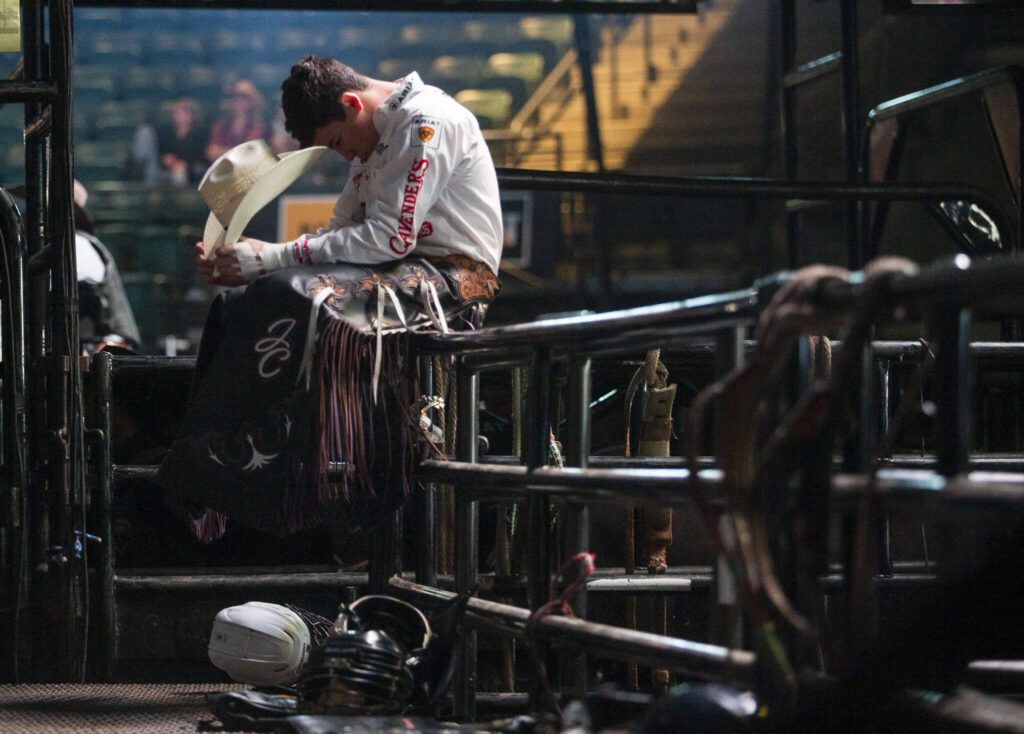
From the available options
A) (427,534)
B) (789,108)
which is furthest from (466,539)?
(789,108)

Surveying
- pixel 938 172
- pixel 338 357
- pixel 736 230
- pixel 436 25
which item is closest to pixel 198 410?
pixel 338 357

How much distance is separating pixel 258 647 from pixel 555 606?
0.85 meters

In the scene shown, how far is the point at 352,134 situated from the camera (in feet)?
9.70

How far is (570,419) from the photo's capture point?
2.18 m

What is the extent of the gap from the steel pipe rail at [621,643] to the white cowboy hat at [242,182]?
3.33 feet

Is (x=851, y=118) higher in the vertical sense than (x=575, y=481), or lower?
higher

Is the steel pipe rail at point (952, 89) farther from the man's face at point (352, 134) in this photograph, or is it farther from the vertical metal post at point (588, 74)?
the man's face at point (352, 134)

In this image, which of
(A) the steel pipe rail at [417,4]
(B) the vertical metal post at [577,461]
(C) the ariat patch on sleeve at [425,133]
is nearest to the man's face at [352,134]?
(C) the ariat patch on sleeve at [425,133]

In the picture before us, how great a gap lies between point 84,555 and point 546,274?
8.03 m

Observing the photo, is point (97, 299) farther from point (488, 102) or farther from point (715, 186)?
point (488, 102)

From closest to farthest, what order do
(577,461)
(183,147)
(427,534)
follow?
(577,461), (427,534), (183,147)

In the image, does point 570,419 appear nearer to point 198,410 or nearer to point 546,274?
point 198,410

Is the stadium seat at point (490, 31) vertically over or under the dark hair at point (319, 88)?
over

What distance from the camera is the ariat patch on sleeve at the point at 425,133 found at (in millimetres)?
2771
